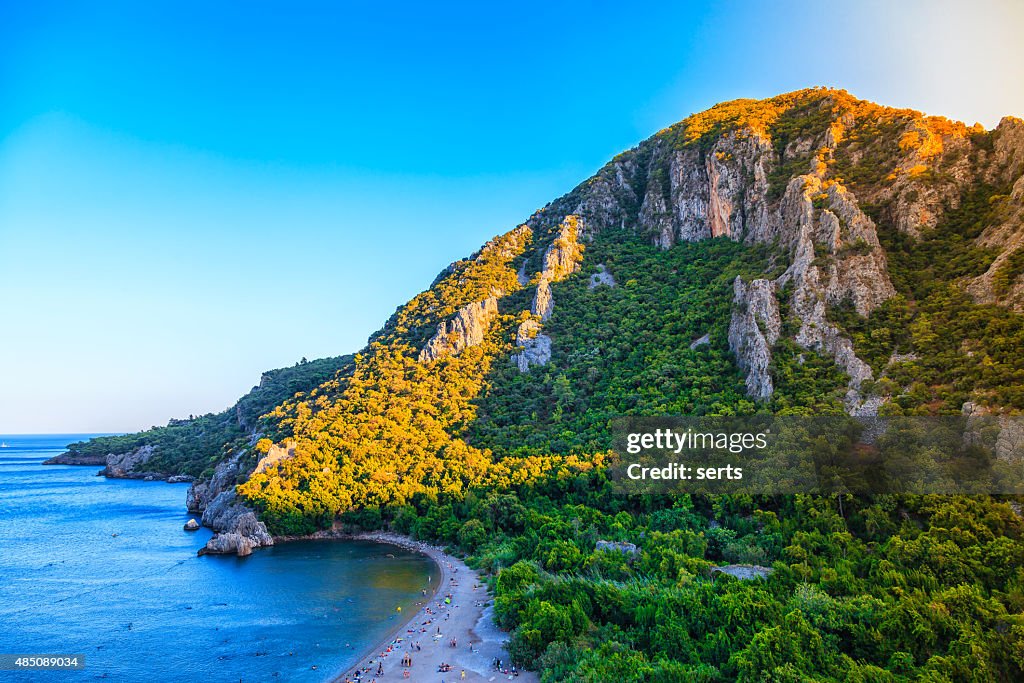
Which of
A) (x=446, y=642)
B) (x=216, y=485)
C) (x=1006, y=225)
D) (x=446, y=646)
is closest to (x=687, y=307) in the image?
(x=1006, y=225)

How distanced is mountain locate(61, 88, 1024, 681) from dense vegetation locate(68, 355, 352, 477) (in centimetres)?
2312

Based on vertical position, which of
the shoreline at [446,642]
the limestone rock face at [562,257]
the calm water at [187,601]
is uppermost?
the limestone rock face at [562,257]

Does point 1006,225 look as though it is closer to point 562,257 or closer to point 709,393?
point 709,393

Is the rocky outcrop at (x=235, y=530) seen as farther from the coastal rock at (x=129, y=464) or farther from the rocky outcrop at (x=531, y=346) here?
the coastal rock at (x=129, y=464)

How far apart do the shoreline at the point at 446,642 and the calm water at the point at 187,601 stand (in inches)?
96.3

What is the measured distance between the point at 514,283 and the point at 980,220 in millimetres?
85179

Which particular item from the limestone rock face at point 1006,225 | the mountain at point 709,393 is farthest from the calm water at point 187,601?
the limestone rock face at point 1006,225

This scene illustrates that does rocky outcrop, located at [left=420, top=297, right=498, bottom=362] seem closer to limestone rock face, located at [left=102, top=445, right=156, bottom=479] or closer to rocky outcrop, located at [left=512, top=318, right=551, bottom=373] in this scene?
rocky outcrop, located at [left=512, top=318, right=551, bottom=373]

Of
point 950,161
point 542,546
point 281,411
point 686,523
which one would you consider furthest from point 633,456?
point 281,411

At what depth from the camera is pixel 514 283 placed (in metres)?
126

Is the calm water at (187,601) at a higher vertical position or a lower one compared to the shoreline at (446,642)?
lower

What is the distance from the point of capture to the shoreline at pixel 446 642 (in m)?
39.2

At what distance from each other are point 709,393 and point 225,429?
150 meters

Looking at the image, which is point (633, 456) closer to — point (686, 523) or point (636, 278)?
point (686, 523)
